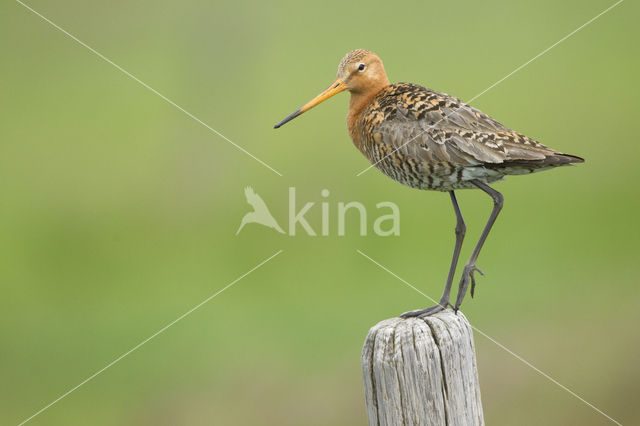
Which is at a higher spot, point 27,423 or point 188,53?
point 188,53

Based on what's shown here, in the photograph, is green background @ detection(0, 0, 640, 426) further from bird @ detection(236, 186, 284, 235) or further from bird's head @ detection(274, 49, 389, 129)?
bird's head @ detection(274, 49, 389, 129)

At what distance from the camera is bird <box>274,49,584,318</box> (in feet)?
19.3

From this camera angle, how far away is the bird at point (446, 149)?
5.89m

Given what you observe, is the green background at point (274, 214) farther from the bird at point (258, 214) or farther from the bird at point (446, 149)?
the bird at point (446, 149)

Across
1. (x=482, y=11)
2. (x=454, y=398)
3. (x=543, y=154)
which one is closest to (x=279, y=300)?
(x=543, y=154)

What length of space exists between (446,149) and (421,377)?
205 centimetres

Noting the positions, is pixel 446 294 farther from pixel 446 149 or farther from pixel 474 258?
pixel 446 149

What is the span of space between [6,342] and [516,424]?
8.03 metres

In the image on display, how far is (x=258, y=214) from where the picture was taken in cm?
1462

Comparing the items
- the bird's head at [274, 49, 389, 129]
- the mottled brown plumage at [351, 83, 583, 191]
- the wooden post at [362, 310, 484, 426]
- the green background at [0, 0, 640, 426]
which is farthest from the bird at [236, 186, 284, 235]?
the wooden post at [362, 310, 484, 426]

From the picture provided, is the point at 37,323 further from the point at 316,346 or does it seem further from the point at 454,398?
the point at 454,398

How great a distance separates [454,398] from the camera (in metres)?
4.55

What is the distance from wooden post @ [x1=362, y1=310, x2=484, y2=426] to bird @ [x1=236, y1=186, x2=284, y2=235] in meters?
9.26

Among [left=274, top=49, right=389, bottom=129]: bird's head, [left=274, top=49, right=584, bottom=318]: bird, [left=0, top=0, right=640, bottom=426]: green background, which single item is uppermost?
[left=274, top=49, right=389, bottom=129]: bird's head
